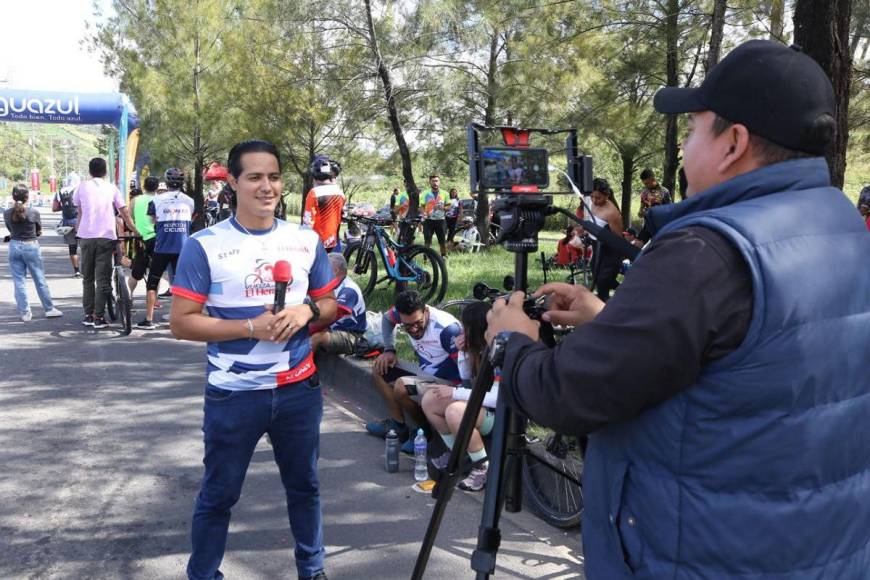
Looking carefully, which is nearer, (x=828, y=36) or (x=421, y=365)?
(x=828, y=36)

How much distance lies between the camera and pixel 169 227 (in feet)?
29.7

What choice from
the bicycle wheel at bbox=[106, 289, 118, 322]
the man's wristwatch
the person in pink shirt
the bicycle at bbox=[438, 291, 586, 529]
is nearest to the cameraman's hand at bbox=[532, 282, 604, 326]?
the man's wristwatch

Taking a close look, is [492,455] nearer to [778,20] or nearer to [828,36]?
[828,36]

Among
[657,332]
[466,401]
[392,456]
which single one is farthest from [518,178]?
[392,456]

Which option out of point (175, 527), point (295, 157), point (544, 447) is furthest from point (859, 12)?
point (295, 157)

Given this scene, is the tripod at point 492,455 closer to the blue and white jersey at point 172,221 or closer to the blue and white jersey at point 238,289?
the blue and white jersey at point 238,289

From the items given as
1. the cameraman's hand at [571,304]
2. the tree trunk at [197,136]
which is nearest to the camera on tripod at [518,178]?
the cameraman's hand at [571,304]

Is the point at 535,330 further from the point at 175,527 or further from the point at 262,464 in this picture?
the point at 262,464

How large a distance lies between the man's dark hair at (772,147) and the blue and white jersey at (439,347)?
3959 mm

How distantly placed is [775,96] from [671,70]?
1163 centimetres

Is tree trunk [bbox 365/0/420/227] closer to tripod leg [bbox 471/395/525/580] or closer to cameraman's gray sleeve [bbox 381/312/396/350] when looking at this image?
cameraman's gray sleeve [bbox 381/312/396/350]

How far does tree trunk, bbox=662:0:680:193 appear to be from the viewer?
435 inches

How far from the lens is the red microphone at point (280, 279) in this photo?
2.79 meters

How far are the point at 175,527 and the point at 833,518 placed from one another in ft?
11.1
